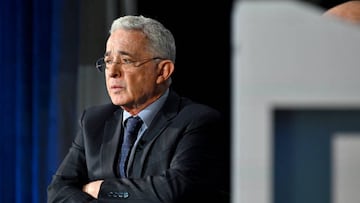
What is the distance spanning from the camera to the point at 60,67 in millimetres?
2344

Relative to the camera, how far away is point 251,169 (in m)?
0.53

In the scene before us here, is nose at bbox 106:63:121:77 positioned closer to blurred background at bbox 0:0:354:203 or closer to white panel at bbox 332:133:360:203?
blurred background at bbox 0:0:354:203

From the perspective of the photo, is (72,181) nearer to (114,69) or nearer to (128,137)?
(128,137)

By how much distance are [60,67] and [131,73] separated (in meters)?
0.51

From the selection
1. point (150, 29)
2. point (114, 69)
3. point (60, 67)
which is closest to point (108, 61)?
point (114, 69)

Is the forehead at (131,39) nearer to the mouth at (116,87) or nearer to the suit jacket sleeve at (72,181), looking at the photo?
the mouth at (116,87)

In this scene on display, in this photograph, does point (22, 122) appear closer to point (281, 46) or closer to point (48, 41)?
point (48, 41)

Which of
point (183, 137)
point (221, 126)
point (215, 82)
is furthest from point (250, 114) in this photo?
point (215, 82)

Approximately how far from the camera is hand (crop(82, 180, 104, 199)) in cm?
183

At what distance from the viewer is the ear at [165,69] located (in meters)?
1.96

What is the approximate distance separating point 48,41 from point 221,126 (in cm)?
70

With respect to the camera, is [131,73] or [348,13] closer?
[348,13]

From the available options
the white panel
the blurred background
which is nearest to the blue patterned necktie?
the blurred background

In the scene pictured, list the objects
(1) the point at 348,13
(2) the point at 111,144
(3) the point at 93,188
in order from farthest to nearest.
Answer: (2) the point at 111,144 < (3) the point at 93,188 < (1) the point at 348,13
